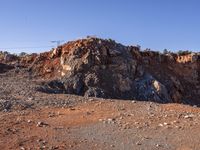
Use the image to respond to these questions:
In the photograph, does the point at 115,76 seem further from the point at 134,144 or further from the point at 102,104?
the point at 134,144

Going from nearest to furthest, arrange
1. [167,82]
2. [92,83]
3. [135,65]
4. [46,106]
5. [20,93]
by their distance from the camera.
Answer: [46,106] → [20,93] → [92,83] → [135,65] → [167,82]

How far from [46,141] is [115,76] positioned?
43.2 feet

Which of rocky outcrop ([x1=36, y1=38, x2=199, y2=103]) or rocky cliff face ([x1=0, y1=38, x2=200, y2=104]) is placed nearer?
rocky cliff face ([x1=0, y1=38, x2=200, y2=104])

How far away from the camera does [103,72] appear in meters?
23.9

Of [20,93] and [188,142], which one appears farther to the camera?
[20,93]

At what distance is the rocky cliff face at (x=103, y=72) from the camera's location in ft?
74.4

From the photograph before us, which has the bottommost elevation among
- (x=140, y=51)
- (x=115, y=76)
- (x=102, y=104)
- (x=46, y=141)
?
(x=46, y=141)

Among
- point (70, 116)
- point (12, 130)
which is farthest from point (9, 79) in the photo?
point (12, 130)

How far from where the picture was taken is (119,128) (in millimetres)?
12180

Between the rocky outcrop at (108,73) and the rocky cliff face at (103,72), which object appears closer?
the rocky cliff face at (103,72)

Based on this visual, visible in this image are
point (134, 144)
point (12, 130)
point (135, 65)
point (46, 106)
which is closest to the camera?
point (134, 144)

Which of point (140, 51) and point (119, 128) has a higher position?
point (140, 51)

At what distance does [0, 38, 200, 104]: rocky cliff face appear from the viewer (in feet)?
74.4

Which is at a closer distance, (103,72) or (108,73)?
(103,72)
